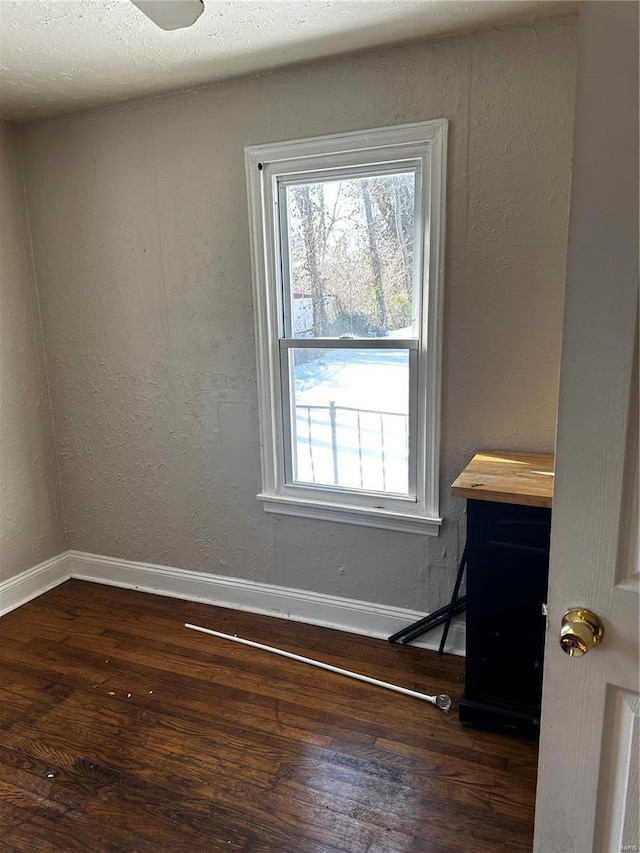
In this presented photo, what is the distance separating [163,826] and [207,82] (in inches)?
106

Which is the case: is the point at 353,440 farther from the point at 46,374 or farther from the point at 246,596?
the point at 46,374

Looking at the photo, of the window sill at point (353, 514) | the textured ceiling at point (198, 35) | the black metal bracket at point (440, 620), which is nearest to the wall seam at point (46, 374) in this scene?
the textured ceiling at point (198, 35)

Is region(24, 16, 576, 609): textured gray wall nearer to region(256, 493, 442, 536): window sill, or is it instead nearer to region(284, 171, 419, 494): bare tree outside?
region(256, 493, 442, 536): window sill

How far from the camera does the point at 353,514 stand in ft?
8.03

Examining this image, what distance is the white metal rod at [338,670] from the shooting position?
6.75ft

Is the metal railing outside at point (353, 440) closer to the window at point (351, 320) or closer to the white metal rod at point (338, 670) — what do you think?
the window at point (351, 320)

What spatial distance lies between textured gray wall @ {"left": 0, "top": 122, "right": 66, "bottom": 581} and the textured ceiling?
0.54m

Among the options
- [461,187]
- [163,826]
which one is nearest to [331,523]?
[163,826]

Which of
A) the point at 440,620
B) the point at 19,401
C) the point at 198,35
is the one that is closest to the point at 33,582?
the point at 19,401

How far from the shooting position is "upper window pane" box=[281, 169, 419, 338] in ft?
7.23

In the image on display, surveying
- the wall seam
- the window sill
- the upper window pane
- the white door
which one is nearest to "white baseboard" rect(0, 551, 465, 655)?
the wall seam

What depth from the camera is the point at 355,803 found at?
1.66 metres

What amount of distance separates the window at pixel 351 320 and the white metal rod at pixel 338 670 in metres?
0.60

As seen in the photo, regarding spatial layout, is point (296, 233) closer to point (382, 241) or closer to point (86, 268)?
point (382, 241)
